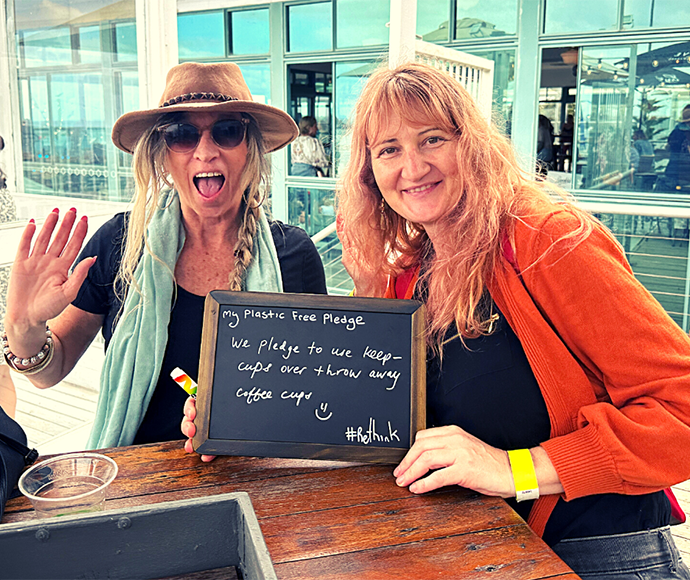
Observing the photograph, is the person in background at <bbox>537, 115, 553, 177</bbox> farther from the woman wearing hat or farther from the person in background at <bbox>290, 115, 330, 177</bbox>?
the woman wearing hat

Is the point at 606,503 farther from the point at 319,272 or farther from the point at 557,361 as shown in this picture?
the point at 319,272

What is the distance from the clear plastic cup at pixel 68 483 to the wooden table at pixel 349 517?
6cm

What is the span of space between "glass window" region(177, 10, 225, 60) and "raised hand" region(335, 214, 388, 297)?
22.1 ft

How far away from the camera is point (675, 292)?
532 centimetres

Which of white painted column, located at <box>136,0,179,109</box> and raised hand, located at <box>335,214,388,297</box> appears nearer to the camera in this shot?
raised hand, located at <box>335,214,388,297</box>

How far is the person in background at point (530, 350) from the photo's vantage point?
1118mm

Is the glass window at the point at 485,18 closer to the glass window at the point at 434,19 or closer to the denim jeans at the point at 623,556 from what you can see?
the glass window at the point at 434,19

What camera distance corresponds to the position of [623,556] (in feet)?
4.03

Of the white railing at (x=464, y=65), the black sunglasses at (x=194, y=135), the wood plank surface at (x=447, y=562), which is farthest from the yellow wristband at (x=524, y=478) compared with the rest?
the white railing at (x=464, y=65)

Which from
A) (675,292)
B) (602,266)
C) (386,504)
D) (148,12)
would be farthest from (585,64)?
(386,504)

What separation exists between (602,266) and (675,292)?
4814mm

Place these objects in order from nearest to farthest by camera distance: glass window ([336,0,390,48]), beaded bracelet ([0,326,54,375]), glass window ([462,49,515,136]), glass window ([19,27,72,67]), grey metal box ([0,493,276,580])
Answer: grey metal box ([0,493,276,580]) → beaded bracelet ([0,326,54,375]) → glass window ([19,27,72,67]) → glass window ([462,49,515,136]) → glass window ([336,0,390,48])

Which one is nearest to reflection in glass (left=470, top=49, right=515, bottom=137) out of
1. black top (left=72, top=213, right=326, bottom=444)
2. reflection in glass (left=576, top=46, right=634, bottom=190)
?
reflection in glass (left=576, top=46, right=634, bottom=190)

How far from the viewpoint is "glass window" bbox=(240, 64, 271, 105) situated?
7617 mm
